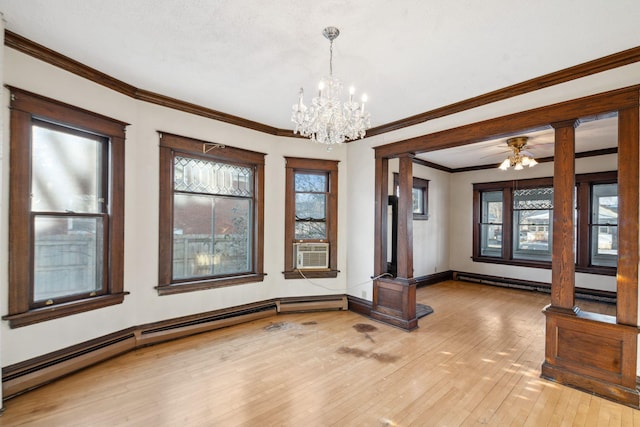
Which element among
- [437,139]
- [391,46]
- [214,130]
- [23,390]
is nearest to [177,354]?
[23,390]

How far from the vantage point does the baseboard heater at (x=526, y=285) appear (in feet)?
18.3

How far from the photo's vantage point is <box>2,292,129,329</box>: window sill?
2469 mm

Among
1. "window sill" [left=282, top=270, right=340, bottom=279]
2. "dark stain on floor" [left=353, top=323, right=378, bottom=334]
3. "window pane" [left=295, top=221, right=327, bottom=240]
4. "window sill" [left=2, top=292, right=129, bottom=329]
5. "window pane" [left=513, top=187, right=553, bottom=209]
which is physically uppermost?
"window pane" [left=513, top=187, right=553, bottom=209]

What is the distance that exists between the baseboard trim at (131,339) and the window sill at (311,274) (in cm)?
34

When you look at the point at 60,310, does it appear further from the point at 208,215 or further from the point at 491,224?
the point at 491,224

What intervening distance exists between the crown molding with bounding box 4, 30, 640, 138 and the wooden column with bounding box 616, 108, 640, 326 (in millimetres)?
474

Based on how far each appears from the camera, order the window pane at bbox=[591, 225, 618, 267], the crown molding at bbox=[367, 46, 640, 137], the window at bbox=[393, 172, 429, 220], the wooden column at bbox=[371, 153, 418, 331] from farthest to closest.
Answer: the window at bbox=[393, 172, 429, 220], the window pane at bbox=[591, 225, 618, 267], the wooden column at bbox=[371, 153, 418, 331], the crown molding at bbox=[367, 46, 640, 137]

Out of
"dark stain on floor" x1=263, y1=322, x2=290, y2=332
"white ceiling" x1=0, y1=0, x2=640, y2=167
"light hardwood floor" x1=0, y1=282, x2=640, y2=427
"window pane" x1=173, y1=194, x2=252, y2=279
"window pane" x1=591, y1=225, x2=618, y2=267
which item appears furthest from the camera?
"window pane" x1=591, y1=225, x2=618, y2=267

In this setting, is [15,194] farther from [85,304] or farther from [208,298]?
[208,298]

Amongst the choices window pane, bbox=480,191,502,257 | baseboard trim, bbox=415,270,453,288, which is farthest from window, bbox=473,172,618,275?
baseboard trim, bbox=415,270,453,288

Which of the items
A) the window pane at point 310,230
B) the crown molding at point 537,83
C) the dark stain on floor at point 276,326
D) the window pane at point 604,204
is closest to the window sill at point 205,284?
the dark stain on floor at point 276,326

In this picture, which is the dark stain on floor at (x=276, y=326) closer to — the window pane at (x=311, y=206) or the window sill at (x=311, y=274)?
the window sill at (x=311, y=274)

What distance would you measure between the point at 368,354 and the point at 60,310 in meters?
3.12

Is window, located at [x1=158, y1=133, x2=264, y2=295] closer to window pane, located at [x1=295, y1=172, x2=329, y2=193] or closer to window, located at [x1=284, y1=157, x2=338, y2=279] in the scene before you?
window, located at [x1=284, y1=157, x2=338, y2=279]
